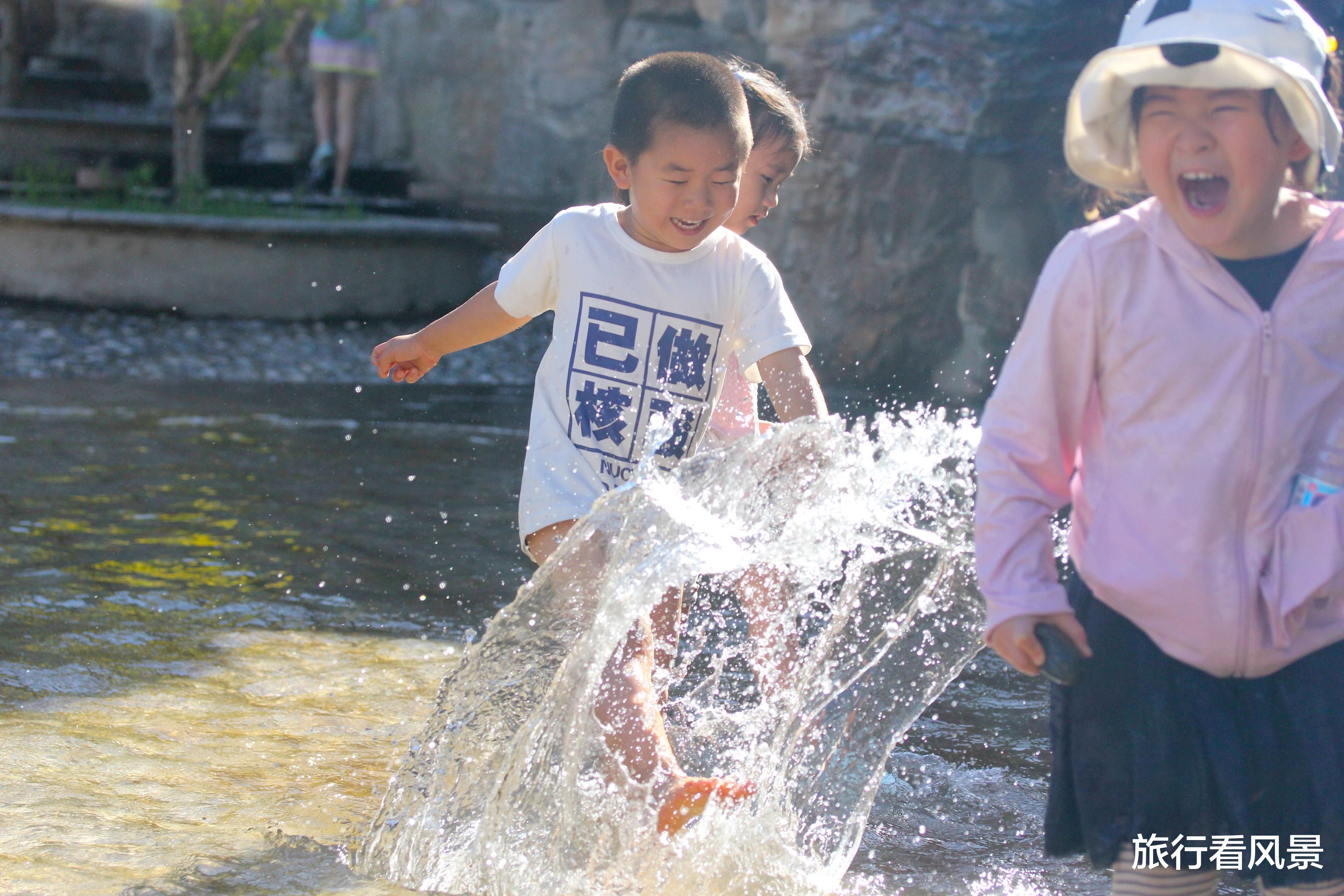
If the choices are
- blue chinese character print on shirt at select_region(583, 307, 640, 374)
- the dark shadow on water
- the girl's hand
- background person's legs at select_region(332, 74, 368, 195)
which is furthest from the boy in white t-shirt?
background person's legs at select_region(332, 74, 368, 195)

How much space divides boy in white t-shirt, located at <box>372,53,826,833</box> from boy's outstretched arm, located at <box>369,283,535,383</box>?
0.39 feet

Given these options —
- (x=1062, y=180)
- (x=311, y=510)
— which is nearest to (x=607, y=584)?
(x=311, y=510)

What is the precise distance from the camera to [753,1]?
704 centimetres

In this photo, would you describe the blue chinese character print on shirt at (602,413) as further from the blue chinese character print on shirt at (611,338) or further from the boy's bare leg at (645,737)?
the boy's bare leg at (645,737)

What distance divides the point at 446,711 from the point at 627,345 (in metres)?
0.68

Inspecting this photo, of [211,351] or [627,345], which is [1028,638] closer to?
[627,345]

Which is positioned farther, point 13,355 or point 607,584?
point 13,355

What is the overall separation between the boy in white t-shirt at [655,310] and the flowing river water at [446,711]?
145 mm

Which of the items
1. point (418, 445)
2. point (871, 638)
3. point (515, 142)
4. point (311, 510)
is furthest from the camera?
point (515, 142)

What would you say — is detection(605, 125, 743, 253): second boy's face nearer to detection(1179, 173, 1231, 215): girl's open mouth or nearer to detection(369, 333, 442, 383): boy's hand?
detection(369, 333, 442, 383): boy's hand

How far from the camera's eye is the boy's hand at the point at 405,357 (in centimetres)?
248

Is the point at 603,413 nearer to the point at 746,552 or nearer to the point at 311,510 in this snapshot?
the point at 746,552

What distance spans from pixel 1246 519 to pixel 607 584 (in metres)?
0.93

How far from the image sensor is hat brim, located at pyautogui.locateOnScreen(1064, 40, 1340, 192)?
4.89ft
